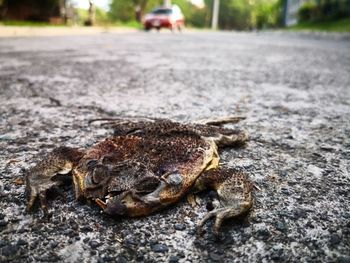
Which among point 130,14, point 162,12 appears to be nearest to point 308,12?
point 162,12

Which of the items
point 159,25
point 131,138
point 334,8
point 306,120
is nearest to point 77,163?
point 131,138

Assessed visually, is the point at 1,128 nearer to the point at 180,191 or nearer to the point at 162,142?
the point at 162,142

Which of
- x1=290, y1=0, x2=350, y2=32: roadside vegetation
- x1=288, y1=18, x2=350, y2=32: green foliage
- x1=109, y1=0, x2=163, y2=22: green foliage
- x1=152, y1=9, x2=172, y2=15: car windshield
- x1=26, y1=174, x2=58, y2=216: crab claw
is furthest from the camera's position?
x1=109, y1=0, x2=163, y2=22: green foliage

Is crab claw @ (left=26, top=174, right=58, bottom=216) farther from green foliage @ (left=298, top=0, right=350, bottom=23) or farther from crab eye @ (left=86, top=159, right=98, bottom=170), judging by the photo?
green foliage @ (left=298, top=0, right=350, bottom=23)

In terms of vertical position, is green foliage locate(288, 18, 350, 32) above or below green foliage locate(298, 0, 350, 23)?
below

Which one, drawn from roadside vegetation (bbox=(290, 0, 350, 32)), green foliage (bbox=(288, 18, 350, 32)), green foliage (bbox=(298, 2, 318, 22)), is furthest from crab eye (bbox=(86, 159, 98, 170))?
green foliage (bbox=(298, 2, 318, 22))
